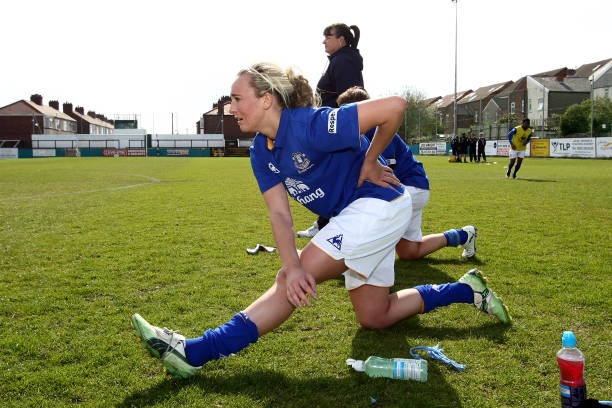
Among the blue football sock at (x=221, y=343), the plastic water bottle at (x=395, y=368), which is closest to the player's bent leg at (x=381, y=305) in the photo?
the plastic water bottle at (x=395, y=368)

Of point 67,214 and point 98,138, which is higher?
point 98,138

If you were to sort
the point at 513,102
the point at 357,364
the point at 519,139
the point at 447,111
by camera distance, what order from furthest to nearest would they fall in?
the point at 447,111 < the point at 513,102 < the point at 519,139 < the point at 357,364

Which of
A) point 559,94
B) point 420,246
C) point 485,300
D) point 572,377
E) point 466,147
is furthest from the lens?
point 559,94

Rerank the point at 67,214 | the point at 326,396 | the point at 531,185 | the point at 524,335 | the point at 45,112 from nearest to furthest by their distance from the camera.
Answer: the point at 326,396 < the point at 524,335 < the point at 67,214 < the point at 531,185 < the point at 45,112

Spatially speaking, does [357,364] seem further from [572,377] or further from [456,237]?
[456,237]

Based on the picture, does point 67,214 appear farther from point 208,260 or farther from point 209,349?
point 209,349

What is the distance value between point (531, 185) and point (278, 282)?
13.5 m

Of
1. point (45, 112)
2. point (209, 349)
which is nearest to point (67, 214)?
point (209, 349)

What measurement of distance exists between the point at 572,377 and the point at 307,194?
67.8 inches

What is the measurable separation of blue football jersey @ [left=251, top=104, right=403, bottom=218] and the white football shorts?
0.29 feet

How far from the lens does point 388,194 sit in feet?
9.35

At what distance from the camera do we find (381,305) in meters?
3.09

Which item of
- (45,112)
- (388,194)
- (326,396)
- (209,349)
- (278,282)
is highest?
(45,112)

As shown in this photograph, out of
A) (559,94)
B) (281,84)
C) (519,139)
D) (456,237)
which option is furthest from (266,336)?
(559,94)
